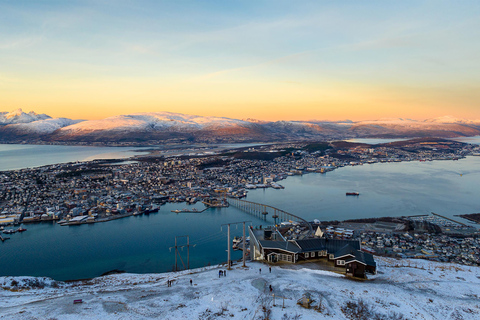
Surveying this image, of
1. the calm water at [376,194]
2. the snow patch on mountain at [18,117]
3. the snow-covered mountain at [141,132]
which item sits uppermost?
the snow patch on mountain at [18,117]

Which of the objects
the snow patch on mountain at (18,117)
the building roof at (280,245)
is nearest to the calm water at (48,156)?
the building roof at (280,245)

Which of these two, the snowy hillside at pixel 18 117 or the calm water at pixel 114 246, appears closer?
the calm water at pixel 114 246

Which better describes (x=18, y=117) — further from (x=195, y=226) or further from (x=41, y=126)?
(x=195, y=226)

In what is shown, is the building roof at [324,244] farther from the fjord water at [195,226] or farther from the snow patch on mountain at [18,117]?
the snow patch on mountain at [18,117]

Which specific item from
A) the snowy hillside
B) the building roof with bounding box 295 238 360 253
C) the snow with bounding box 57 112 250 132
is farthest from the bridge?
the snowy hillside

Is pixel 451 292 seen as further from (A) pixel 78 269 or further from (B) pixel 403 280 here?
(A) pixel 78 269

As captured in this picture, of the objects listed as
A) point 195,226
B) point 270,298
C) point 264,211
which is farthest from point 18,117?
point 270,298
